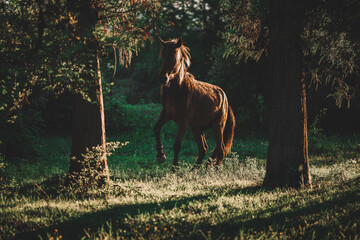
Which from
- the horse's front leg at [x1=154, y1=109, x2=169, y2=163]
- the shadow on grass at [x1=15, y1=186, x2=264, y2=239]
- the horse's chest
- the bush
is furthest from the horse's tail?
the bush

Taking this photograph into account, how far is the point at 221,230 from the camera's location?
4.59m

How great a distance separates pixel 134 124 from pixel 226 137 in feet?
30.0

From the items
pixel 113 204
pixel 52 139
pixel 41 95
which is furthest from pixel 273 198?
pixel 52 139

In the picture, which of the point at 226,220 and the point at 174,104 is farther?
the point at 174,104

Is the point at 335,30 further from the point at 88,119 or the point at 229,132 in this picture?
the point at 88,119

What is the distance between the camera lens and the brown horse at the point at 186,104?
816cm

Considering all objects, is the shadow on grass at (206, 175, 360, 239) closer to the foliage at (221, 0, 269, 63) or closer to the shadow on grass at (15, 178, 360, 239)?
the shadow on grass at (15, 178, 360, 239)

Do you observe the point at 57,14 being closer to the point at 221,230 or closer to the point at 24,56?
the point at 24,56

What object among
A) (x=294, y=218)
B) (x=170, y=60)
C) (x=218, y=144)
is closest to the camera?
(x=294, y=218)

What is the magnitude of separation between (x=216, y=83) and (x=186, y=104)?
444 inches

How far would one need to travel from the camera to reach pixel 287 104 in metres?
6.96

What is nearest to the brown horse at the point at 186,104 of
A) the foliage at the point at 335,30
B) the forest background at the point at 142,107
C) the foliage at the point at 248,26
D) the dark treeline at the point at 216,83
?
the forest background at the point at 142,107

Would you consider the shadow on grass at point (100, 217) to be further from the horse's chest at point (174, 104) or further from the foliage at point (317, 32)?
the foliage at point (317, 32)

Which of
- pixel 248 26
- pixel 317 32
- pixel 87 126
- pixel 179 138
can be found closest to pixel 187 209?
pixel 87 126
